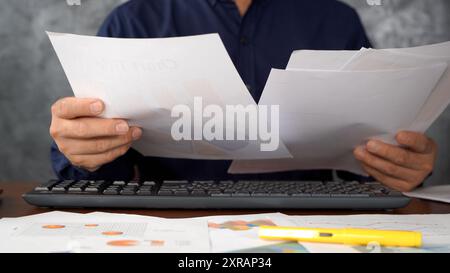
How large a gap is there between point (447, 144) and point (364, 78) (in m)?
0.76

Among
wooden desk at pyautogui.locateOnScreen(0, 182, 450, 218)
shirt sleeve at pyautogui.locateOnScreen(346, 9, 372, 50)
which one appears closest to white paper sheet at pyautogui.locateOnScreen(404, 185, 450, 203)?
wooden desk at pyautogui.locateOnScreen(0, 182, 450, 218)

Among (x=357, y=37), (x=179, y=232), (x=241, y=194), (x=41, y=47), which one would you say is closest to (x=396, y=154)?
(x=241, y=194)

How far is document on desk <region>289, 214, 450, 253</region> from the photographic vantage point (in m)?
0.40

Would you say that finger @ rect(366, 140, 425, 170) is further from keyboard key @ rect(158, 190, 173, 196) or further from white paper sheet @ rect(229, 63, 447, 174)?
keyboard key @ rect(158, 190, 173, 196)

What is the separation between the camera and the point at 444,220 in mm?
509

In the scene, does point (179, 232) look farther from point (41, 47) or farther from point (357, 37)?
point (41, 47)

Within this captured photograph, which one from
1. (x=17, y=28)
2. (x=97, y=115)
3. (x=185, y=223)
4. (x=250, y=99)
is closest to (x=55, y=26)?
(x=17, y=28)

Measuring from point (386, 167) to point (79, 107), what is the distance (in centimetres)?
41

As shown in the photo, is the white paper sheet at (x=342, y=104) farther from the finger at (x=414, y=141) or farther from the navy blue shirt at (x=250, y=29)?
the navy blue shirt at (x=250, y=29)

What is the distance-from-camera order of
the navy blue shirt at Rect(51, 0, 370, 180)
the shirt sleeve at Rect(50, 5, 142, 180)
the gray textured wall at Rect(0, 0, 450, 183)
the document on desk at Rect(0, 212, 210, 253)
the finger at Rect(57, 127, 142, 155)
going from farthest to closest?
the gray textured wall at Rect(0, 0, 450, 183), the navy blue shirt at Rect(51, 0, 370, 180), the shirt sleeve at Rect(50, 5, 142, 180), the finger at Rect(57, 127, 142, 155), the document on desk at Rect(0, 212, 210, 253)

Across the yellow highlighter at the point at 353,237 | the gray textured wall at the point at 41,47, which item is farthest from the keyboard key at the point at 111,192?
→ the gray textured wall at the point at 41,47

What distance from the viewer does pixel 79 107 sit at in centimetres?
60

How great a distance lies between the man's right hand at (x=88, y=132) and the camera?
1.97 feet

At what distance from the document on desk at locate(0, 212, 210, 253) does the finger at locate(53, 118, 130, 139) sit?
0.13 metres
